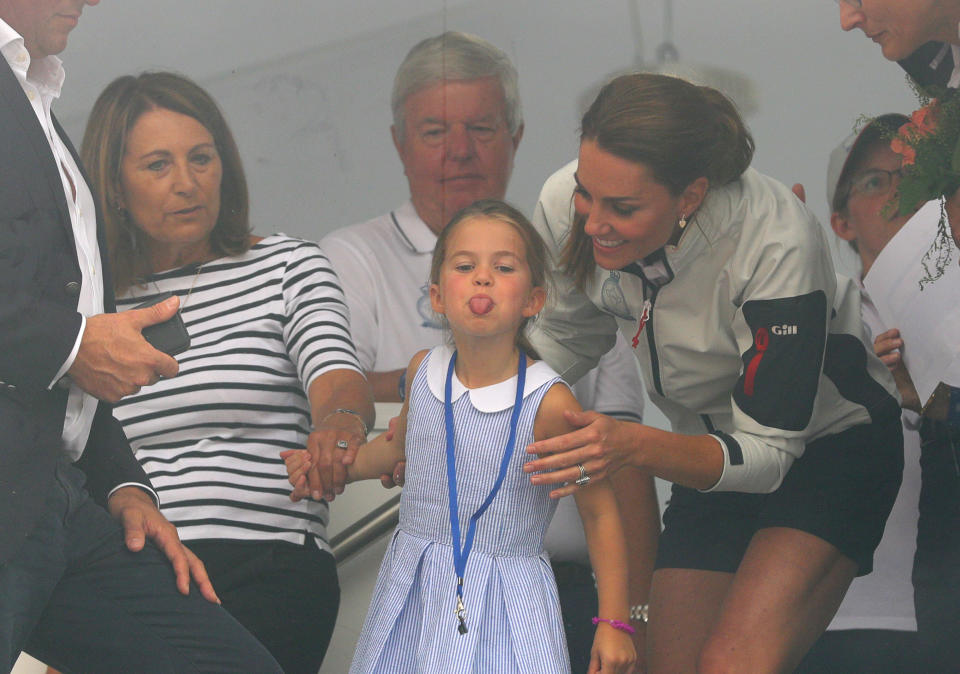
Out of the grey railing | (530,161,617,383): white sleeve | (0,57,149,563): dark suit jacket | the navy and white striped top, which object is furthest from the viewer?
the grey railing

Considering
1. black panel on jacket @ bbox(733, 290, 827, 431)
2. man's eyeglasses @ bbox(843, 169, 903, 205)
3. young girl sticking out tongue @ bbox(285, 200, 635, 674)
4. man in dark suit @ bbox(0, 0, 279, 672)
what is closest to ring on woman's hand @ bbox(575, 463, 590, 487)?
young girl sticking out tongue @ bbox(285, 200, 635, 674)

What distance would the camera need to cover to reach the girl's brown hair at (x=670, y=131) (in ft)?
7.91

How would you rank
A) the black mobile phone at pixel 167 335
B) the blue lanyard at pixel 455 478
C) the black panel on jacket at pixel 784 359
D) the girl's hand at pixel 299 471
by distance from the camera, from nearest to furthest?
Result: the black mobile phone at pixel 167 335, the blue lanyard at pixel 455 478, the black panel on jacket at pixel 784 359, the girl's hand at pixel 299 471

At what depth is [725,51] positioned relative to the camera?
2947 mm

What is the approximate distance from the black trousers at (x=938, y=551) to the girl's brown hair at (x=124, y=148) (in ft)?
5.51

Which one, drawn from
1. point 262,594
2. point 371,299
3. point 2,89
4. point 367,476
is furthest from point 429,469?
point 2,89

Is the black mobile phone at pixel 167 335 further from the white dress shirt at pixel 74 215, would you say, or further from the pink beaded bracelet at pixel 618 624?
the pink beaded bracelet at pixel 618 624

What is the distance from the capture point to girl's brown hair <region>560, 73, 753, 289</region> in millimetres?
2412

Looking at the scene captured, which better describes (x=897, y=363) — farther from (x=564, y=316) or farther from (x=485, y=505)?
(x=485, y=505)

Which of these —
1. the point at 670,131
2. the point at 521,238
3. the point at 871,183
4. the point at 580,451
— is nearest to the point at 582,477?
the point at 580,451

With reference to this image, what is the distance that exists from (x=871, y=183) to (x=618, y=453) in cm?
105

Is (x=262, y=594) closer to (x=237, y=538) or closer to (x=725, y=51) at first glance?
(x=237, y=538)

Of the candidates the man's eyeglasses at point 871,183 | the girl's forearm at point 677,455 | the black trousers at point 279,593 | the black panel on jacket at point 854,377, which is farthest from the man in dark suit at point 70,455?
the man's eyeglasses at point 871,183

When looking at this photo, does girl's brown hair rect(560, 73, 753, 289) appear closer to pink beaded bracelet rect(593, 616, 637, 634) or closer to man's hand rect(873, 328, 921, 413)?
man's hand rect(873, 328, 921, 413)
